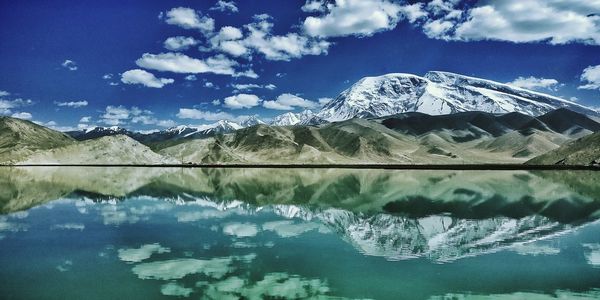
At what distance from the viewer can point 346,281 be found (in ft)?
55.9

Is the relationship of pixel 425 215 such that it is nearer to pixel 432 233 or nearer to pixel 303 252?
pixel 432 233

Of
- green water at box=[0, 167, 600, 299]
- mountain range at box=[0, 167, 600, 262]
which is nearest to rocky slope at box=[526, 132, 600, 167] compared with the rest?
mountain range at box=[0, 167, 600, 262]

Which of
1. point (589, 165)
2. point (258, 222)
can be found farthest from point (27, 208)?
point (589, 165)

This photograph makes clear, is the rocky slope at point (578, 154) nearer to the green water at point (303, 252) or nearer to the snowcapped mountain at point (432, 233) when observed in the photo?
the green water at point (303, 252)

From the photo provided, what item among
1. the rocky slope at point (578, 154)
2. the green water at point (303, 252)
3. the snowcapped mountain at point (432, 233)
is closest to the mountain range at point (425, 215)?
the snowcapped mountain at point (432, 233)

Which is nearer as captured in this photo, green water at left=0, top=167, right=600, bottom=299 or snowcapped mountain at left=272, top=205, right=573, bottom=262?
green water at left=0, top=167, right=600, bottom=299

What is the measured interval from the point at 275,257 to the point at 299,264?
1.61 meters

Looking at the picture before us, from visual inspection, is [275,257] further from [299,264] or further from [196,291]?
[196,291]

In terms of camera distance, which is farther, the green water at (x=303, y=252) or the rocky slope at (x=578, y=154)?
the rocky slope at (x=578, y=154)

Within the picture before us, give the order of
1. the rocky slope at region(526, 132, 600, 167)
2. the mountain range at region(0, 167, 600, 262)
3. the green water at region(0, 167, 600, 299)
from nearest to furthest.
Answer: the green water at region(0, 167, 600, 299) → the mountain range at region(0, 167, 600, 262) → the rocky slope at region(526, 132, 600, 167)

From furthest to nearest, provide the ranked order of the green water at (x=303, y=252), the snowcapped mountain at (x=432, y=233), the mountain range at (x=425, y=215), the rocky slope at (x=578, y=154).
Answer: the rocky slope at (x=578, y=154)
the mountain range at (x=425, y=215)
the snowcapped mountain at (x=432, y=233)
the green water at (x=303, y=252)

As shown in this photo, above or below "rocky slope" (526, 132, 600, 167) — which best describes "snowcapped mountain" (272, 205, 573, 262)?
below

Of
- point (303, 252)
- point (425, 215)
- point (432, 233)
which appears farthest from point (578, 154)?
point (303, 252)

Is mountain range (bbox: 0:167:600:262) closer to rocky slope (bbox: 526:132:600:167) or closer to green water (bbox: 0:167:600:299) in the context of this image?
green water (bbox: 0:167:600:299)
